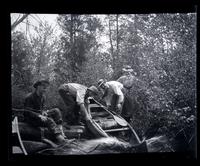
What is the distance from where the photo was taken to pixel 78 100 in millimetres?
4168

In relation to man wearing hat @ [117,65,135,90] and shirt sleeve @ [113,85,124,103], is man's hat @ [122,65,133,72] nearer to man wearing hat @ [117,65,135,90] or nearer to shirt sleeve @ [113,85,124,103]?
man wearing hat @ [117,65,135,90]

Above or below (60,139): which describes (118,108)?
above

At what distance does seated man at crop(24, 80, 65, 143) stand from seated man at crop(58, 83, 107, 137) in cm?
20

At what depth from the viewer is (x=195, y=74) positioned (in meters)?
4.27

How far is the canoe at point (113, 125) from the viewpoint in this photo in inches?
165

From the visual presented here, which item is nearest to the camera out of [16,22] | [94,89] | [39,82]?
[16,22]

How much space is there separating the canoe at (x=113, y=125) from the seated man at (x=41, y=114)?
1.51ft

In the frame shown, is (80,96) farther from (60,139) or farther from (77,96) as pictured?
(60,139)

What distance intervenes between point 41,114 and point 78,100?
0.52 m

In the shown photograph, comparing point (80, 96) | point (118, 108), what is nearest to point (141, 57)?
point (118, 108)

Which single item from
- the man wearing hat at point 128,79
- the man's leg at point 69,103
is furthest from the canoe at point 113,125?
the man wearing hat at point 128,79

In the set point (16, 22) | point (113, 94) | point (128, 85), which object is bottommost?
point (113, 94)
